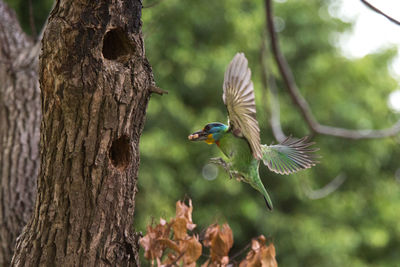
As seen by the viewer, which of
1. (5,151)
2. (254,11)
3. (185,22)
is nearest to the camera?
(5,151)

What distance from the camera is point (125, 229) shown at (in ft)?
4.87

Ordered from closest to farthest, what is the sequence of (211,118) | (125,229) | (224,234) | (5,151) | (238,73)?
(238,73) → (125,229) → (224,234) → (5,151) → (211,118)

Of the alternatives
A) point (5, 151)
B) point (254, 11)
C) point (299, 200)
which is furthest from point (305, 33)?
point (5, 151)

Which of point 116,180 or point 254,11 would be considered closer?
point 116,180

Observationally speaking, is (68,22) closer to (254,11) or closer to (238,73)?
(238,73)

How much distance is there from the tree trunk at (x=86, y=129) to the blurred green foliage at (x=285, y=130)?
14.9 feet

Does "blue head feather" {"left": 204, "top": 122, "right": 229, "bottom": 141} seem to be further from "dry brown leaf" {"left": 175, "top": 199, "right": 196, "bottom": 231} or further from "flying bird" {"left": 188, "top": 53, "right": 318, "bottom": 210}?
"dry brown leaf" {"left": 175, "top": 199, "right": 196, "bottom": 231}

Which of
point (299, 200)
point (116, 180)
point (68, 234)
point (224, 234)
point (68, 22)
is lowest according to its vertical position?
point (299, 200)

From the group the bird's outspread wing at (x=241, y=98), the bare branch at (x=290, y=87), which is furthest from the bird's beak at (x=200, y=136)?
the bare branch at (x=290, y=87)

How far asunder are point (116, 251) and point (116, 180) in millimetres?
197

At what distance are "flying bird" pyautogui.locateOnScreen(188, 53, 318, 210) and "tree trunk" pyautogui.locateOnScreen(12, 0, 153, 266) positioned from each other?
9.3 inches

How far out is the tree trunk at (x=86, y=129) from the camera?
1.37 metres

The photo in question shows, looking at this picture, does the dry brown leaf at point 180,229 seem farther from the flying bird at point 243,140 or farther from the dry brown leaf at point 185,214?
the flying bird at point 243,140

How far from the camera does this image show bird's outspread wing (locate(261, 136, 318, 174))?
1.55 metres
